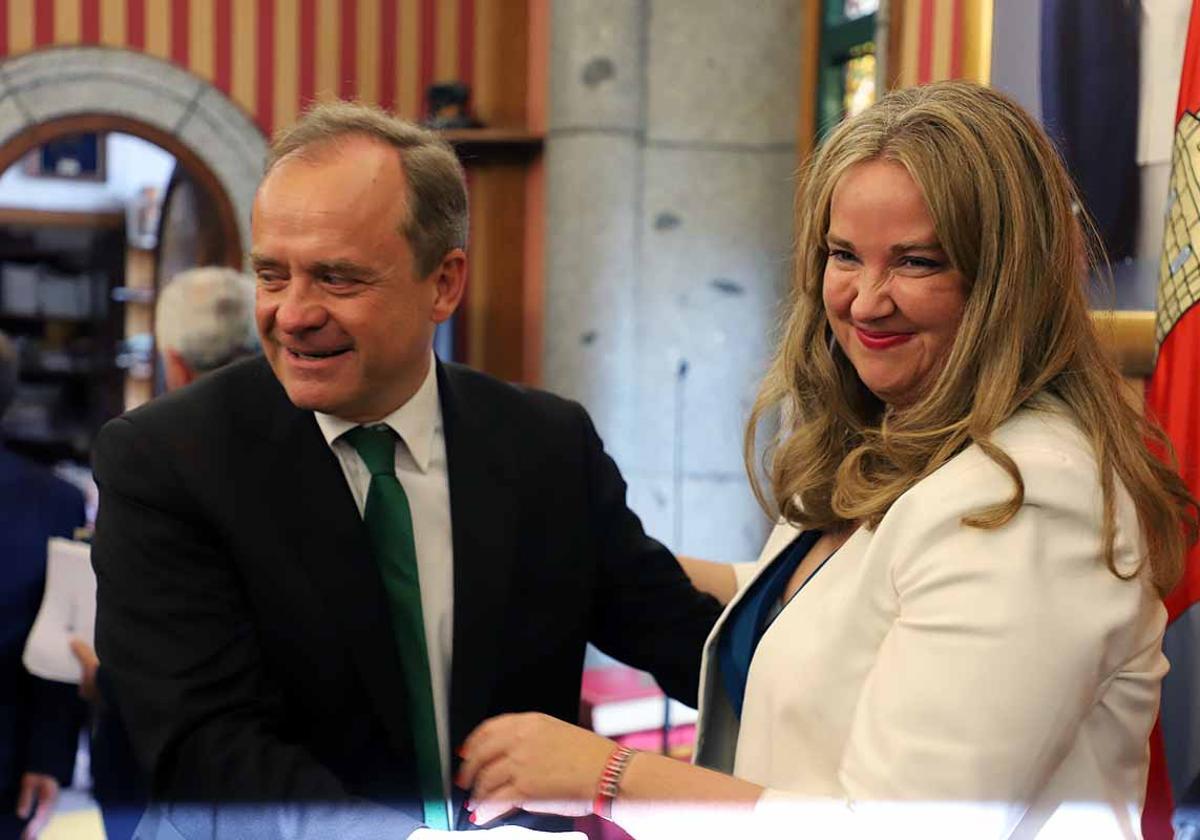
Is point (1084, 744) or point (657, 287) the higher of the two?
point (657, 287)

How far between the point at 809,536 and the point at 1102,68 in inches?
49.2

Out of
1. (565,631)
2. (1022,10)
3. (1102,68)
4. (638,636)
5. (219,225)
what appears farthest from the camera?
(219,225)

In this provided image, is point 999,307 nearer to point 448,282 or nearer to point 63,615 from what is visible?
point 448,282

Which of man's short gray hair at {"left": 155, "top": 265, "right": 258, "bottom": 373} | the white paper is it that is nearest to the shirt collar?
the white paper

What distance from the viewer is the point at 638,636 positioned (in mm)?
1895

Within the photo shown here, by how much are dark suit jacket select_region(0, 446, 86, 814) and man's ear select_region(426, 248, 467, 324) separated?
Result: 1.47 metres

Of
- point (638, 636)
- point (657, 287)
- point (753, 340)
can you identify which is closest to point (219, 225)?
point (657, 287)

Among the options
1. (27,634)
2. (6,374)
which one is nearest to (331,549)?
(27,634)

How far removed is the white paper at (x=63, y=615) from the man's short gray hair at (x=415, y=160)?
115 cm

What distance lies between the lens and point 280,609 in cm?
156

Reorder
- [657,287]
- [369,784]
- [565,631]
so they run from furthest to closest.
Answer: [657,287]
[565,631]
[369,784]

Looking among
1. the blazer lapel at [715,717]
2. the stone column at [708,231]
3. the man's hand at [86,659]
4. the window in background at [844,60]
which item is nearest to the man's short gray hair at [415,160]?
the blazer lapel at [715,717]

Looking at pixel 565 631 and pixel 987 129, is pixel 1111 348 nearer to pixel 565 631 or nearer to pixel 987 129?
pixel 987 129

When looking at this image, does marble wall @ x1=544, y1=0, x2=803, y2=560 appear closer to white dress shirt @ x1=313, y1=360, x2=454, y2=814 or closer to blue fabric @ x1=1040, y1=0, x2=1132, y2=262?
blue fabric @ x1=1040, y1=0, x2=1132, y2=262
